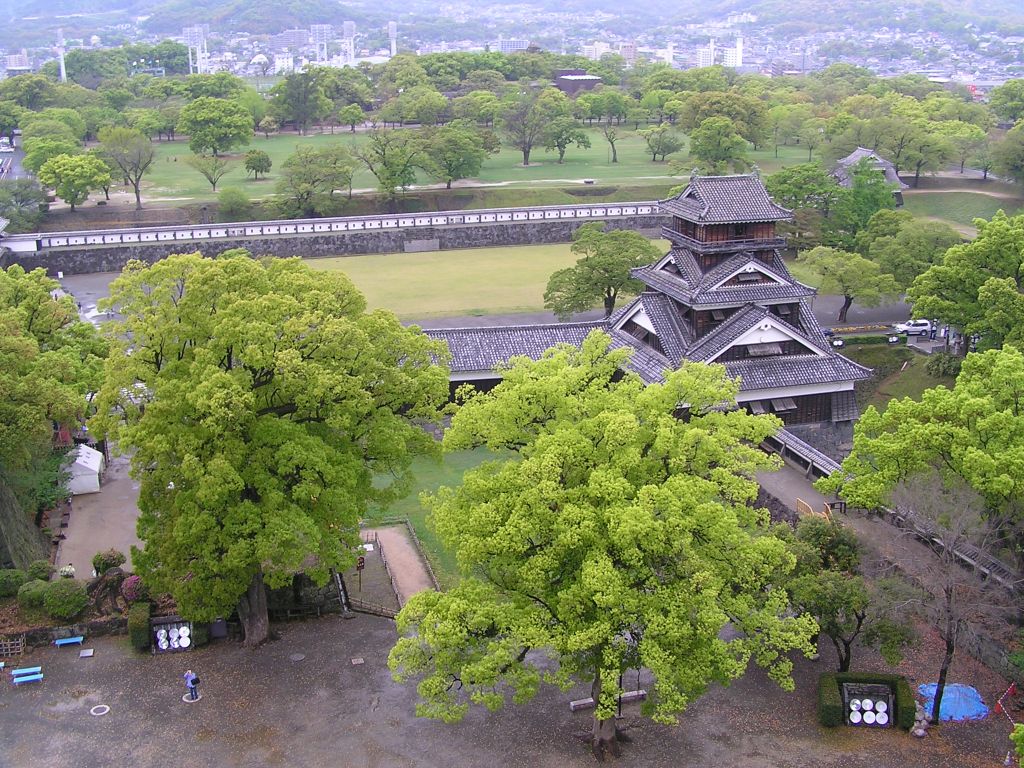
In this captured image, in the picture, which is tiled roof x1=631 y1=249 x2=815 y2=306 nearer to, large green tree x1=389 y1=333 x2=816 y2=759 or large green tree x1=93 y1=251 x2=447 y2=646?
large green tree x1=93 y1=251 x2=447 y2=646

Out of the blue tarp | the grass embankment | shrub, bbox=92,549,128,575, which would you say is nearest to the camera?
the blue tarp

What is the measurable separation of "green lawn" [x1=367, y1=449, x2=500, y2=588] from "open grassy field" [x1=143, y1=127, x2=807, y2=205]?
39.1m

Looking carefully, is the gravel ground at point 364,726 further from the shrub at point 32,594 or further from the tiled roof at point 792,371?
the tiled roof at point 792,371

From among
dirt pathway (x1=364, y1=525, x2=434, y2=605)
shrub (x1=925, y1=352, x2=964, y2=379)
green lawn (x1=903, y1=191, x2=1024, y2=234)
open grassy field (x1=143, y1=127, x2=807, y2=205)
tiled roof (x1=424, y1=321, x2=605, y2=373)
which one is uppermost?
open grassy field (x1=143, y1=127, x2=807, y2=205)

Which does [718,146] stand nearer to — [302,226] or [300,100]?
[302,226]

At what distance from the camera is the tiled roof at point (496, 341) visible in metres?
31.3

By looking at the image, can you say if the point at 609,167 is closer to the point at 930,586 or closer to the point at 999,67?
the point at 930,586

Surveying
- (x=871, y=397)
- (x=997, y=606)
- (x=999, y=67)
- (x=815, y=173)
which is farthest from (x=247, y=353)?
(x=999, y=67)

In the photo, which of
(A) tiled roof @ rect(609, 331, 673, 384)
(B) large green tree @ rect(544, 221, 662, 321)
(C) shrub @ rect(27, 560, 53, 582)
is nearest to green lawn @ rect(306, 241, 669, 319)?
(B) large green tree @ rect(544, 221, 662, 321)

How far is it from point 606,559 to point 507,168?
6115 centimetres

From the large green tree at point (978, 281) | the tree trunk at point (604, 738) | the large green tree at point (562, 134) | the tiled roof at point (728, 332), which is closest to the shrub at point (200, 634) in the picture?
the tree trunk at point (604, 738)

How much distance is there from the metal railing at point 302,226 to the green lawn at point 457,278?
1.80 meters

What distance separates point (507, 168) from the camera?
7375 centimetres

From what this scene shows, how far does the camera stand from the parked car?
37969 millimetres
